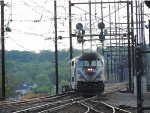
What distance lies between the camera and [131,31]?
44625 millimetres

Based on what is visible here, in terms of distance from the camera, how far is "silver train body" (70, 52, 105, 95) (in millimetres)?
33156

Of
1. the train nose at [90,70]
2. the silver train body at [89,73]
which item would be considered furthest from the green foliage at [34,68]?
the train nose at [90,70]

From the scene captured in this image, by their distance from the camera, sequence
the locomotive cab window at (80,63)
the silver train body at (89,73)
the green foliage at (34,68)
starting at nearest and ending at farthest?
the silver train body at (89,73) < the locomotive cab window at (80,63) < the green foliage at (34,68)

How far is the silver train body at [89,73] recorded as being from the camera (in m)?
33.2

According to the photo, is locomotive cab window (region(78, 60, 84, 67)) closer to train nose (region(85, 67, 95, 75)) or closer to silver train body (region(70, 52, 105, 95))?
silver train body (region(70, 52, 105, 95))

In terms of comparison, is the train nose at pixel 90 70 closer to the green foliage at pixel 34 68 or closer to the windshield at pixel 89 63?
the windshield at pixel 89 63

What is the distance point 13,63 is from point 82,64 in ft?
237

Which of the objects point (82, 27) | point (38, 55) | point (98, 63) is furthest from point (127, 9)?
point (38, 55)

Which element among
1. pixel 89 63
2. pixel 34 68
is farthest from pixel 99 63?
pixel 34 68

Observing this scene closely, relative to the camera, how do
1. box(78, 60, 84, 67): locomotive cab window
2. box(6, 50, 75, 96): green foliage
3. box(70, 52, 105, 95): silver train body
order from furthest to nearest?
box(6, 50, 75, 96): green foliage, box(78, 60, 84, 67): locomotive cab window, box(70, 52, 105, 95): silver train body

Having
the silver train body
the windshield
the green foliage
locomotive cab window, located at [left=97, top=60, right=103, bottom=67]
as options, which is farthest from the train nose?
the green foliage

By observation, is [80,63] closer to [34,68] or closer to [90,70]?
[90,70]

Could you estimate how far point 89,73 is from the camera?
1307 inches

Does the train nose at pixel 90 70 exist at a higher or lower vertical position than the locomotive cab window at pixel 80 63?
lower
